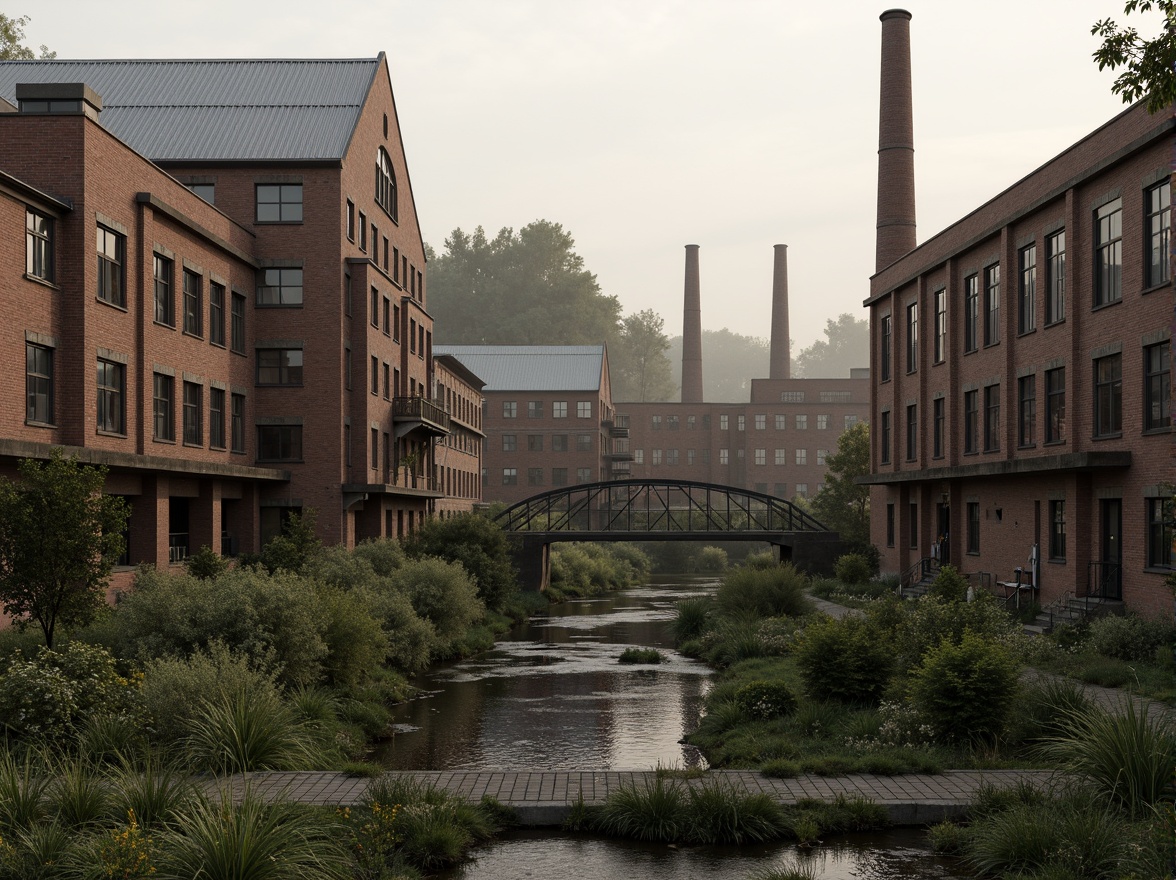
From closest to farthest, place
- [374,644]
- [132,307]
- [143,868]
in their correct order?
[143,868]
[374,644]
[132,307]

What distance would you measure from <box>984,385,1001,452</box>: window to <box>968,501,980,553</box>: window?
8.37 feet

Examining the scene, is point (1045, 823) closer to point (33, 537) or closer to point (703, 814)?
point (703, 814)

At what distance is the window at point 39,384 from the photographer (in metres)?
26.0

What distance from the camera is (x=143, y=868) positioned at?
30.0ft

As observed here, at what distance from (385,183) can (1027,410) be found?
92.4ft

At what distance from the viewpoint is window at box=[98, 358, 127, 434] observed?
94.7 feet

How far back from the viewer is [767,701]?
62.0 ft

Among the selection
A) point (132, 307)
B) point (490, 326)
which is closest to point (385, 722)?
point (132, 307)

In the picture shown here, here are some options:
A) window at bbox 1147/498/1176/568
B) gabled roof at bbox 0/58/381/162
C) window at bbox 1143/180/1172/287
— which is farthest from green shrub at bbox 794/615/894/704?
gabled roof at bbox 0/58/381/162

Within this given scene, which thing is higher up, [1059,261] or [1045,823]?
[1059,261]

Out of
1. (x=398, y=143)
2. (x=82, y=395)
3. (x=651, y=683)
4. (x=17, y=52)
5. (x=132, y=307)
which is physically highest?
(x=17, y=52)

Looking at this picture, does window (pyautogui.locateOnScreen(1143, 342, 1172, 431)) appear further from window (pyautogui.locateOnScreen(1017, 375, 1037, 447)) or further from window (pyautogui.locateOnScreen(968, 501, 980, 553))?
window (pyautogui.locateOnScreen(968, 501, 980, 553))

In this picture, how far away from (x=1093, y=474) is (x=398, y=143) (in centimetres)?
3334

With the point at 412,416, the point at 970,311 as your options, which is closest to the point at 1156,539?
the point at 970,311
